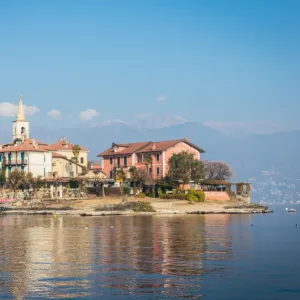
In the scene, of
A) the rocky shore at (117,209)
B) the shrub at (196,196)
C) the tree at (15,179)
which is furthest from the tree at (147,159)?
the tree at (15,179)

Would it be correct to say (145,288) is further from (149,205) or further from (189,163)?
(189,163)

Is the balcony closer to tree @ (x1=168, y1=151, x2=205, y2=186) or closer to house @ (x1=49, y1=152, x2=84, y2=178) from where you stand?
house @ (x1=49, y1=152, x2=84, y2=178)

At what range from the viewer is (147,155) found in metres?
127

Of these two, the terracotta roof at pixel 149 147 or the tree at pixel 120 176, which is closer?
the tree at pixel 120 176

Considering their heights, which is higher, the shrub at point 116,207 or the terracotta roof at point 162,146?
the terracotta roof at point 162,146

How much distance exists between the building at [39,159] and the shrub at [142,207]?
76.0 feet

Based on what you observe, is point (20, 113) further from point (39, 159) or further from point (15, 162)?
point (39, 159)

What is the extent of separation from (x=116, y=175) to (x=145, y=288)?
83.9 meters

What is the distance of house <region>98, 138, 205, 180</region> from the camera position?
124 meters

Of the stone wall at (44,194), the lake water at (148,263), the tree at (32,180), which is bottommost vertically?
the lake water at (148,263)

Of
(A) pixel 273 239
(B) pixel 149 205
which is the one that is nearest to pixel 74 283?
(A) pixel 273 239

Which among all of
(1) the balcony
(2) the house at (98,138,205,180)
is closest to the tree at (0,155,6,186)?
(1) the balcony

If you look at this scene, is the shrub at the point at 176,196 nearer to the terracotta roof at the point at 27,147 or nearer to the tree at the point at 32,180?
the tree at the point at 32,180

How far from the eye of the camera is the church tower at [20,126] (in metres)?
138
